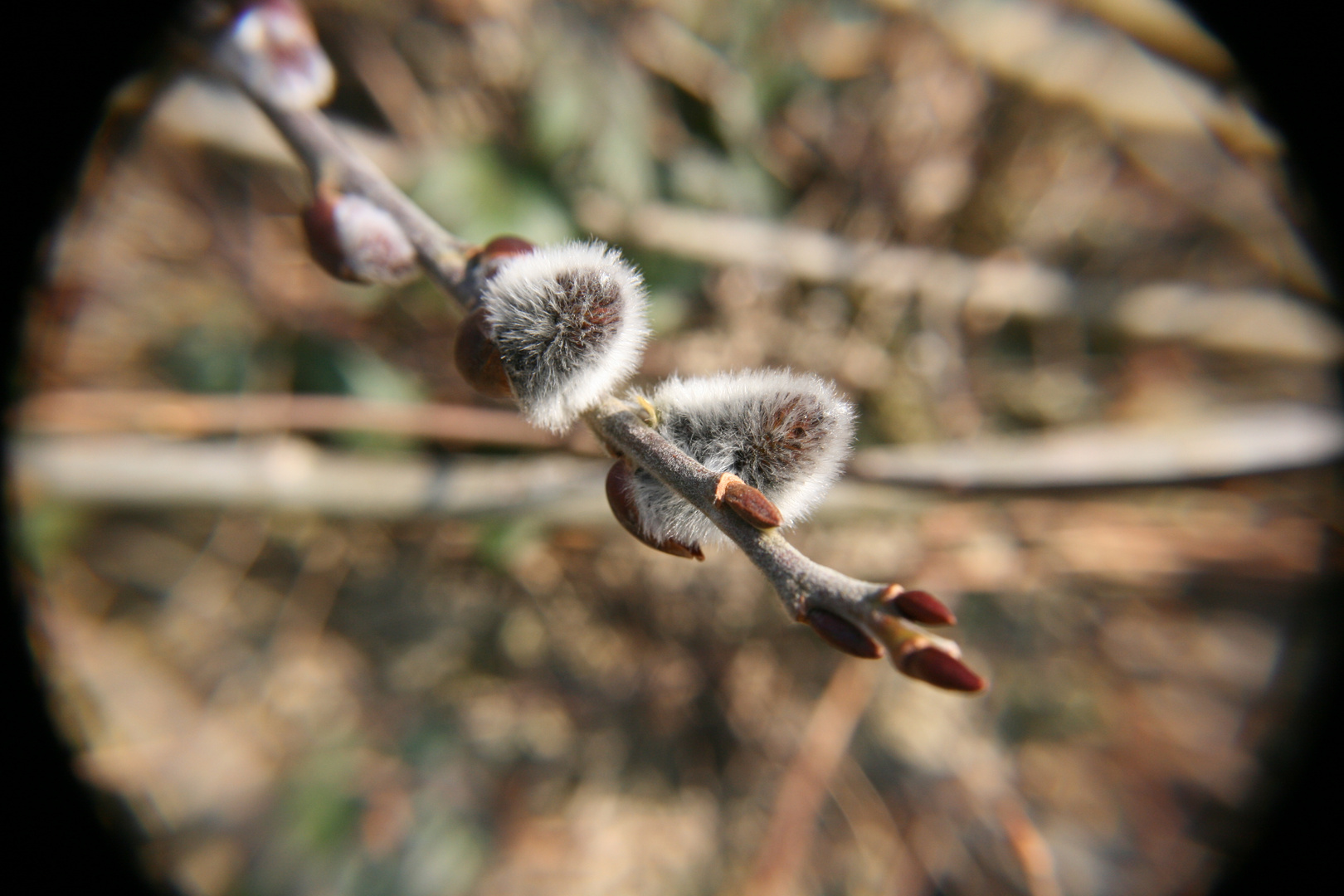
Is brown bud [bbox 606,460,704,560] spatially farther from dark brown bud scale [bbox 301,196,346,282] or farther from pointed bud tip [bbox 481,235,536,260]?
dark brown bud scale [bbox 301,196,346,282]

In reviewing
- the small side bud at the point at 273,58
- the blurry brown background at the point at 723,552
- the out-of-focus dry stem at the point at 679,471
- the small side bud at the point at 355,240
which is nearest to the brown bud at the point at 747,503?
the out-of-focus dry stem at the point at 679,471

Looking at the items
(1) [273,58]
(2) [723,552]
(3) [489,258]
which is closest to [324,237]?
(3) [489,258]

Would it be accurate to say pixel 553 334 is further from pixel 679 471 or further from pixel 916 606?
pixel 916 606

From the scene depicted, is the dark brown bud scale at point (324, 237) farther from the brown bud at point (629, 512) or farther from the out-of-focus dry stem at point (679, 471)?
the brown bud at point (629, 512)

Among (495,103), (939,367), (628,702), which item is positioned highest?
(495,103)

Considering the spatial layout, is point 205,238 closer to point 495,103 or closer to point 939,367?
point 495,103

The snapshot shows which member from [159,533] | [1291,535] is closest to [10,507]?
[159,533]

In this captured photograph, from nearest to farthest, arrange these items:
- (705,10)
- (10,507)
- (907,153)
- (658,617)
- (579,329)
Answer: (579,329), (10,507), (705,10), (658,617), (907,153)

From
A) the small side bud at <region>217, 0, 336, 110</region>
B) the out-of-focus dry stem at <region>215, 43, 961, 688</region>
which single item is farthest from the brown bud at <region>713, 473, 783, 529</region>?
the small side bud at <region>217, 0, 336, 110</region>
